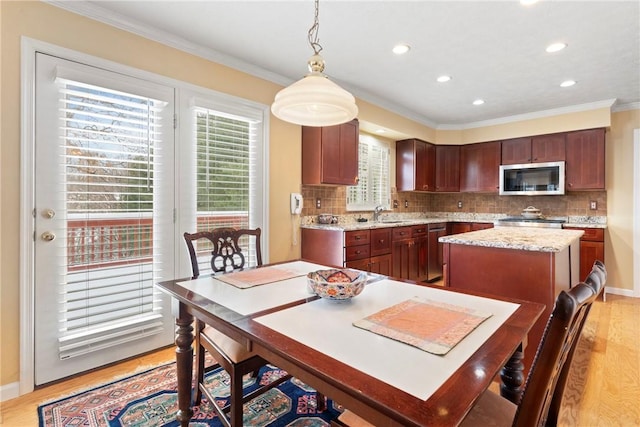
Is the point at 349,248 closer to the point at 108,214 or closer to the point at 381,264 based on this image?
the point at 381,264

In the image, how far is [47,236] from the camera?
1.94 metres

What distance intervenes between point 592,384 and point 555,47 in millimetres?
2563

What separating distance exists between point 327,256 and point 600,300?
11.3ft

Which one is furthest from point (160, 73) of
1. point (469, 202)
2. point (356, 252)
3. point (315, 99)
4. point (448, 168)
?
point (469, 202)

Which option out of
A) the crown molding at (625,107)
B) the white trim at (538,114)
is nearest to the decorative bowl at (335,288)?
the white trim at (538,114)

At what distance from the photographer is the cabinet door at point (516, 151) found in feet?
14.9

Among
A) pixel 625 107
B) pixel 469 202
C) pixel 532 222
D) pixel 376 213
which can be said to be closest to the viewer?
pixel 625 107

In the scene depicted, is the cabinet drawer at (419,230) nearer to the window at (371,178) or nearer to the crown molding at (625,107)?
the window at (371,178)

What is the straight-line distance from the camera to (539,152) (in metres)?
4.45

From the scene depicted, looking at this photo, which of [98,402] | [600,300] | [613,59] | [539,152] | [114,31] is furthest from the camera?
[539,152]

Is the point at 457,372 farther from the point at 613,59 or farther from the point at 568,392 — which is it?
the point at 613,59

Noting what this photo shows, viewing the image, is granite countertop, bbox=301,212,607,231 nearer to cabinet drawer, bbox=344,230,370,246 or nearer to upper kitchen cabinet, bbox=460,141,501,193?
cabinet drawer, bbox=344,230,370,246

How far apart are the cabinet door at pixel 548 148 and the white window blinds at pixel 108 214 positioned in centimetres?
475

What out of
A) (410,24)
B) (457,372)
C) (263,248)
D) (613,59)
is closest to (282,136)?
(263,248)
